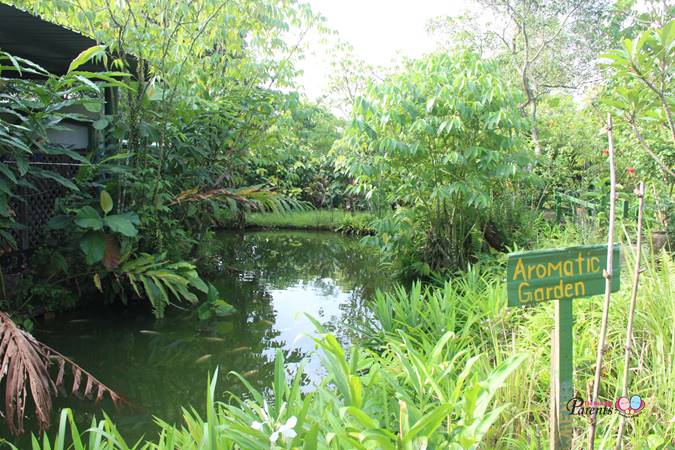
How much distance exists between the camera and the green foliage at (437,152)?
4.85 m

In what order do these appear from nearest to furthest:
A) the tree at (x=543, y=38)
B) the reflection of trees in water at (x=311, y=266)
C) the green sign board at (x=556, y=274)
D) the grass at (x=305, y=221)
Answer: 1. the green sign board at (x=556, y=274)
2. the reflection of trees in water at (x=311, y=266)
3. the tree at (x=543, y=38)
4. the grass at (x=305, y=221)

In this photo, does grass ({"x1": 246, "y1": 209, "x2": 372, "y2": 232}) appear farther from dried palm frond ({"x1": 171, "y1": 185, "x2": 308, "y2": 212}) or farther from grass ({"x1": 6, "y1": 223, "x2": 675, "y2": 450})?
grass ({"x1": 6, "y1": 223, "x2": 675, "y2": 450})

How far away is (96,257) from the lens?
428 centimetres

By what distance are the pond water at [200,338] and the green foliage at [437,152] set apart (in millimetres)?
1074

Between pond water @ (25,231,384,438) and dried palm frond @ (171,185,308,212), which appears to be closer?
pond water @ (25,231,384,438)

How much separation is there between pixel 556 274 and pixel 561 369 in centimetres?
28

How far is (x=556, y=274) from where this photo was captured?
154cm

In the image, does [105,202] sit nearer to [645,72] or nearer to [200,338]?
[200,338]

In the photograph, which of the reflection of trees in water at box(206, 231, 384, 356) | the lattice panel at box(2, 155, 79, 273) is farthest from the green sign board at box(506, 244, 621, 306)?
the lattice panel at box(2, 155, 79, 273)

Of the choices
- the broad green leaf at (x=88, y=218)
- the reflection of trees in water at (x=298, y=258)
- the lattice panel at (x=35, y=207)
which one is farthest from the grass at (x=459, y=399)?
the reflection of trees in water at (x=298, y=258)

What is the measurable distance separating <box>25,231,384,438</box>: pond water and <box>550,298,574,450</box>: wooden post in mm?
1050

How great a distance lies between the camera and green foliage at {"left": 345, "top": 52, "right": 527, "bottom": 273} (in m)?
4.85

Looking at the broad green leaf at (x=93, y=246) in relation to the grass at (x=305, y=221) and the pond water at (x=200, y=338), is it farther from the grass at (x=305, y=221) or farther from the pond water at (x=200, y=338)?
the grass at (x=305, y=221)

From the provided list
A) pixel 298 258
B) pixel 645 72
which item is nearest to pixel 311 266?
pixel 298 258
